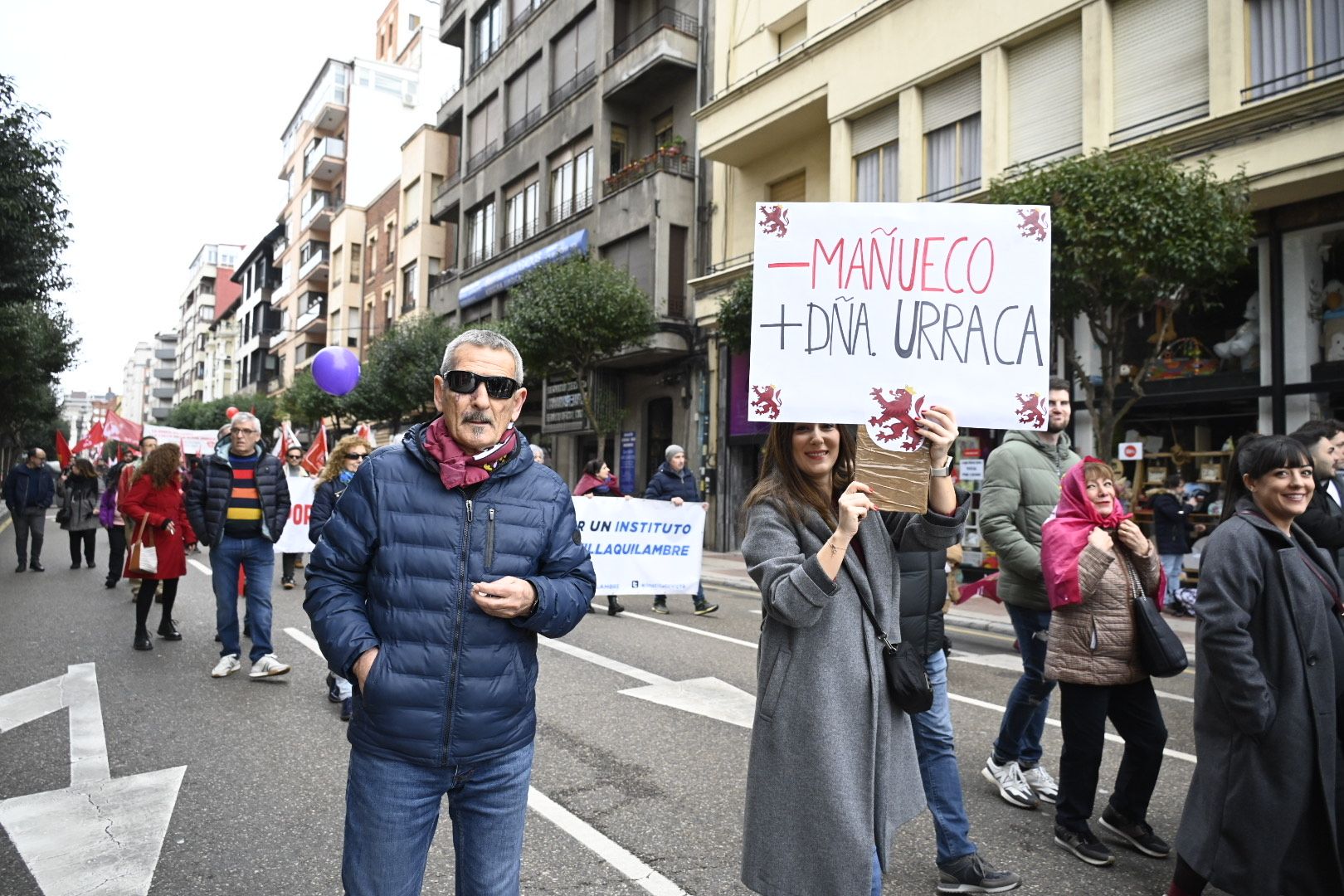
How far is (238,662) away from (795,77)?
16484 millimetres

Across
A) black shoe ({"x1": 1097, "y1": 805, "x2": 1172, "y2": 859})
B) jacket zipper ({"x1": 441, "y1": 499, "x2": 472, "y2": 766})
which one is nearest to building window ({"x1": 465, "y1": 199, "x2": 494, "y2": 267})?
black shoe ({"x1": 1097, "y1": 805, "x2": 1172, "y2": 859})

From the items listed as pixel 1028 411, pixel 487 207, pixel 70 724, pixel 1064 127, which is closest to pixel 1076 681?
pixel 1028 411

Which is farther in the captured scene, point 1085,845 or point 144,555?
point 144,555

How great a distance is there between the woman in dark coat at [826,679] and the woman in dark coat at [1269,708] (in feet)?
4.02

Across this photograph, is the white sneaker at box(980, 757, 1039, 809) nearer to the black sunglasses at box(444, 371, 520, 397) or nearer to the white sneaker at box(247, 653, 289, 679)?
the black sunglasses at box(444, 371, 520, 397)

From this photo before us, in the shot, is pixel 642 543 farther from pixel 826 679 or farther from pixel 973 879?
pixel 826 679

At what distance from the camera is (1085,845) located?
3842mm

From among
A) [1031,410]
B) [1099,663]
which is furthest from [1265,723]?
[1031,410]

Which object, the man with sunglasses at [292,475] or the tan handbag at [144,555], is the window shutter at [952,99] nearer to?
the man with sunglasses at [292,475]

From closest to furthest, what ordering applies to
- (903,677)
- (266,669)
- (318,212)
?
(903,677) → (266,669) → (318,212)

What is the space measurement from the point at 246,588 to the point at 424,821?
5401 millimetres

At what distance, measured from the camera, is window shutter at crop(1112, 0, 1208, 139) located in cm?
1274

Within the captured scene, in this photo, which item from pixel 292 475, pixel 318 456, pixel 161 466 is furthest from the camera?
pixel 292 475

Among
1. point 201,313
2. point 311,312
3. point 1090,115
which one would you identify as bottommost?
point 1090,115
